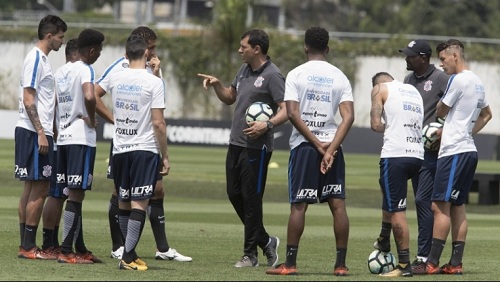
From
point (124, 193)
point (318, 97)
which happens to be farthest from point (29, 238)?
point (318, 97)

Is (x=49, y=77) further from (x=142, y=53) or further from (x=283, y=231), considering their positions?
(x=283, y=231)

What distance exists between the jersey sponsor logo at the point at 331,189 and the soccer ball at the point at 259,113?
1.12m

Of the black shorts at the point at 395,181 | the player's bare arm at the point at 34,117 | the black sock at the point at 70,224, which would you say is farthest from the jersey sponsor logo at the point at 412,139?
the player's bare arm at the point at 34,117

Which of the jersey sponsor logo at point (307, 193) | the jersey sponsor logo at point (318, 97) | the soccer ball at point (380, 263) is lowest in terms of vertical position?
the soccer ball at point (380, 263)

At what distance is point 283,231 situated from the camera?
57.5 ft

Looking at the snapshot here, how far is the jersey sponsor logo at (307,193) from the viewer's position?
11.2 m

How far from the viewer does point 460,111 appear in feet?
39.2

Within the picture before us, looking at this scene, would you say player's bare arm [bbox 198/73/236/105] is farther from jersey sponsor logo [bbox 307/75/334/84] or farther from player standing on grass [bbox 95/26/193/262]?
jersey sponsor logo [bbox 307/75/334/84]

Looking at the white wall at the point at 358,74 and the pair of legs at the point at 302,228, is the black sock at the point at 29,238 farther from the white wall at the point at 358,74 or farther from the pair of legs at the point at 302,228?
the white wall at the point at 358,74

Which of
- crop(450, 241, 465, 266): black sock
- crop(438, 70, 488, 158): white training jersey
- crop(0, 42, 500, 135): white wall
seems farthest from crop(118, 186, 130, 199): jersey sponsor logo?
crop(0, 42, 500, 135): white wall

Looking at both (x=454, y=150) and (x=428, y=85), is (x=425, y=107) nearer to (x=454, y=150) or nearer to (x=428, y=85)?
(x=428, y=85)

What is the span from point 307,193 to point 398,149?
106 centimetres

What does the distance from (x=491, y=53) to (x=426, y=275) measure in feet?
135

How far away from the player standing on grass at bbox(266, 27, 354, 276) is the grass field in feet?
1.61
